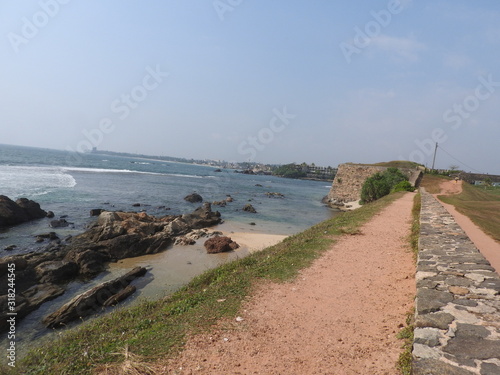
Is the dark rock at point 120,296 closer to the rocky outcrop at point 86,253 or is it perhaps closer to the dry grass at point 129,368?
the rocky outcrop at point 86,253

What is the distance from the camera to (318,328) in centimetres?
473

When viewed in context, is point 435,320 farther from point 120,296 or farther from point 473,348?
point 120,296

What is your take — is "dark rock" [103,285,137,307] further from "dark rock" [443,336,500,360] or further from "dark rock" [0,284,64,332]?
"dark rock" [443,336,500,360]

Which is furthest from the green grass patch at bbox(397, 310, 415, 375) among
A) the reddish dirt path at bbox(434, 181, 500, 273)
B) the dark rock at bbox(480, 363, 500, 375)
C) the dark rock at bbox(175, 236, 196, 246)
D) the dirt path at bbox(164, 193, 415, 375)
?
the dark rock at bbox(175, 236, 196, 246)

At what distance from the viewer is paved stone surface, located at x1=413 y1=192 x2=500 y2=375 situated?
300 cm

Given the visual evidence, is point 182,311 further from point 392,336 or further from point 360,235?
point 360,235

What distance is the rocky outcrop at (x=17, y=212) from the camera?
717 inches

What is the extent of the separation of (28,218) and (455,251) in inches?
927

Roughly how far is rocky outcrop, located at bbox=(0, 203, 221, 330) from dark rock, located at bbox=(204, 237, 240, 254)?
1.84 meters

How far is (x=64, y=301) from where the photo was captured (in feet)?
31.0

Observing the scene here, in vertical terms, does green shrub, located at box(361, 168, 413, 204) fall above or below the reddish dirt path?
above

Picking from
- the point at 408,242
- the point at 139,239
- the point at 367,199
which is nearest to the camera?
the point at 408,242

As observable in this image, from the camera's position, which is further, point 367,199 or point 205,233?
point 367,199

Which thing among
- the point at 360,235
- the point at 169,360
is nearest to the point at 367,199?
the point at 360,235
